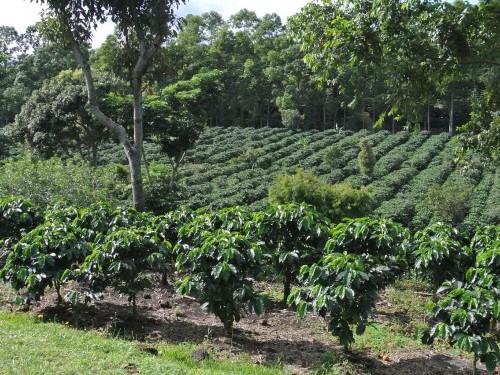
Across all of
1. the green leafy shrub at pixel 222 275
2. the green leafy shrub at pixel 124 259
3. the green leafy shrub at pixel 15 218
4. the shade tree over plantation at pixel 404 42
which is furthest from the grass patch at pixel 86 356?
the shade tree over plantation at pixel 404 42

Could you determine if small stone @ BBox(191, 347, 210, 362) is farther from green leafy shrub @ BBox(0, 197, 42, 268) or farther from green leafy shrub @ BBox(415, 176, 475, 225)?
green leafy shrub @ BBox(415, 176, 475, 225)

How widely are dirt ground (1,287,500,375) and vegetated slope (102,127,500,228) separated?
11.7m

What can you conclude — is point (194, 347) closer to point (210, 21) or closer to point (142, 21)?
point (142, 21)

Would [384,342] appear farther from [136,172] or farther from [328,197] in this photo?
[328,197]

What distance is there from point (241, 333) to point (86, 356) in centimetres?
214

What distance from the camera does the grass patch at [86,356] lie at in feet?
14.0

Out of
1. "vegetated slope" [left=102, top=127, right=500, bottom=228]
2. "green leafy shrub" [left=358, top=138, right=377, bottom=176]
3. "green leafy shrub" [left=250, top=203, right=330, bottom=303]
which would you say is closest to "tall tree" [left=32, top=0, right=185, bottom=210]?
"green leafy shrub" [left=250, top=203, right=330, bottom=303]

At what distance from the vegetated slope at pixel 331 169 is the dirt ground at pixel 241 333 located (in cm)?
1171

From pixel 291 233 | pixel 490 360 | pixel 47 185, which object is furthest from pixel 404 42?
pixel 47 185

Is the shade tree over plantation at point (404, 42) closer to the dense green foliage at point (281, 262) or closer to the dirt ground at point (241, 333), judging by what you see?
the dense green foliage at point (281, 262)

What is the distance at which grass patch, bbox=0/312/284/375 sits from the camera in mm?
4281

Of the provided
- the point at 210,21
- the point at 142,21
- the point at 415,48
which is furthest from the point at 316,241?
the point at 210,21

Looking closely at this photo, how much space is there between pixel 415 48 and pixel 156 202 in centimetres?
1062

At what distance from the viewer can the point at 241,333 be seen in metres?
6.26
